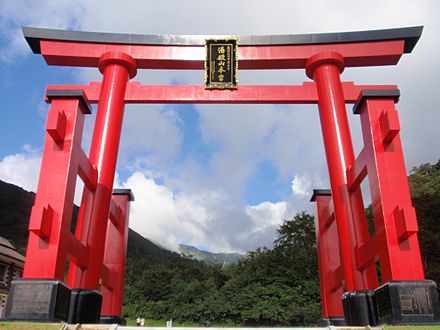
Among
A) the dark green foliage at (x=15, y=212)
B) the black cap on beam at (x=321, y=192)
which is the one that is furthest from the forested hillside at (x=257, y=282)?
the dark green foliage at (x=15, y=212)

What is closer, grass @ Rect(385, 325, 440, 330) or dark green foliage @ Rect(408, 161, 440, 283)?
grass @ Rect(385, 325, 440, 330)

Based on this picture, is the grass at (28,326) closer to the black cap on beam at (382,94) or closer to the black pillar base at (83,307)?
the black pillar base at (83,307)

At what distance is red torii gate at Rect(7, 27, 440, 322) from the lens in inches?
223

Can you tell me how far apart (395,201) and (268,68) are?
4277 millimetres

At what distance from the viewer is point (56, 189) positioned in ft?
19.6

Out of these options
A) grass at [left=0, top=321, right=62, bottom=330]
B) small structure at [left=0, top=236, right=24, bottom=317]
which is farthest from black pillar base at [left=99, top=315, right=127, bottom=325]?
small structure at [left=0, top=236, right=24, bottom=317]

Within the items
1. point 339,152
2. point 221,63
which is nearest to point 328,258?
point 339,152

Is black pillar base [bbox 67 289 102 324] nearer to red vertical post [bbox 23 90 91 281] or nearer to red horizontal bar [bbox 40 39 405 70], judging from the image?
red vertical post [bbox 23 90 91 281]

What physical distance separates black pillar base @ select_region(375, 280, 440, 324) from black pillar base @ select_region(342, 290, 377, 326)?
1.54 feet

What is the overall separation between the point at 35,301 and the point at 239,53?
5.92 metres

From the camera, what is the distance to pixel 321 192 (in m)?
10.2

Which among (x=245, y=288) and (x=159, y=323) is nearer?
(x=245, y=288)

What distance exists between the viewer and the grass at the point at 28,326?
186 inches

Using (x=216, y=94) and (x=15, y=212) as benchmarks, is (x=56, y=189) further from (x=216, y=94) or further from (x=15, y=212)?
(x=15, y=212)
